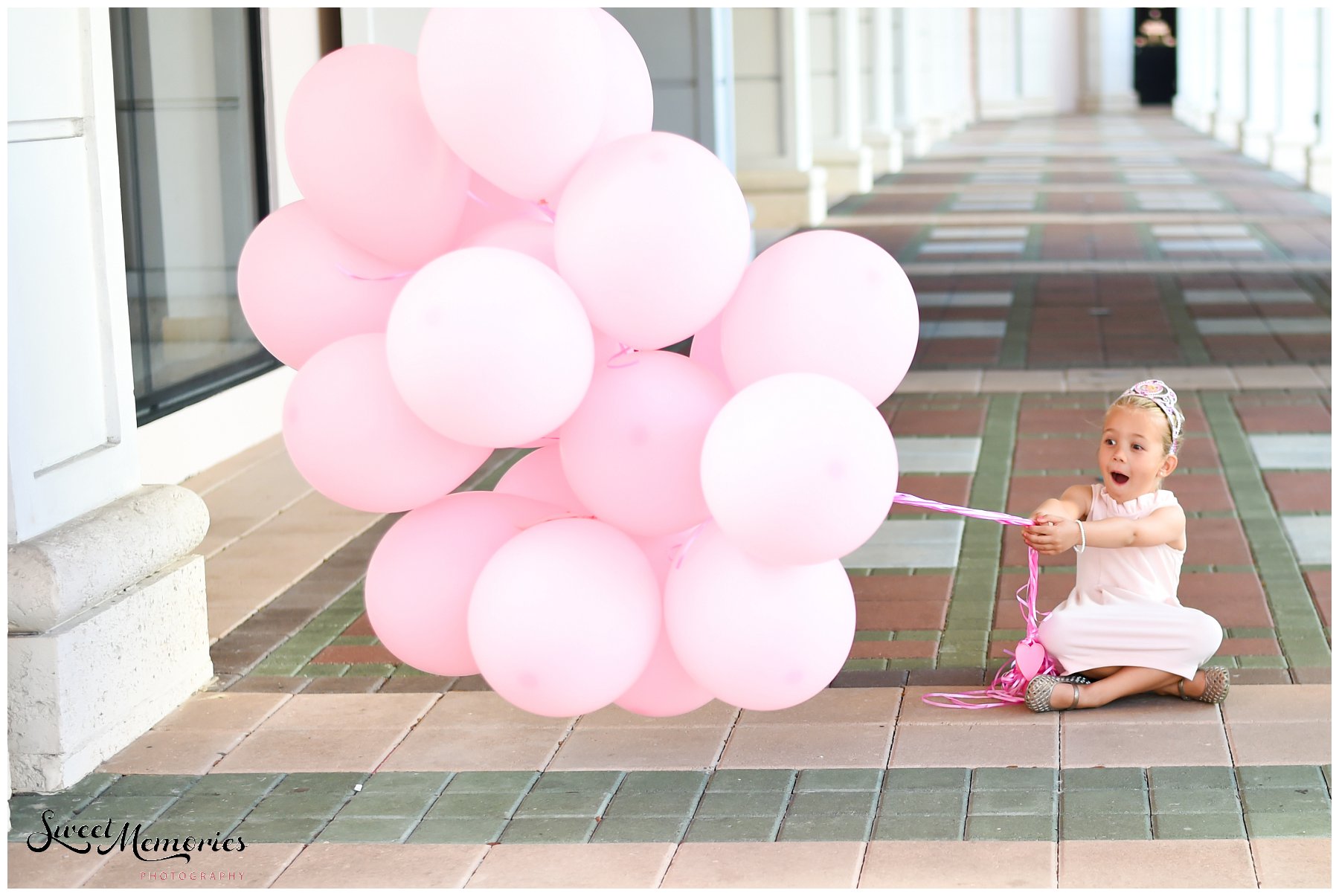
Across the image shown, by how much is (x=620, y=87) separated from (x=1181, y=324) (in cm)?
764

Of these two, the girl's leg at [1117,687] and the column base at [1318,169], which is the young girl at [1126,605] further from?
the column base at [1318,169]

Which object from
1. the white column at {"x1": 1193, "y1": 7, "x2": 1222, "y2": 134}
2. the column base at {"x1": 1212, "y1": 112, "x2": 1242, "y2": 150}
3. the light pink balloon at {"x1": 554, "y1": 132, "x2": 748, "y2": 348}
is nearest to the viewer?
the light pink balloon at {"x1": 554, "y1": 132, "x2": 748, "y2": 348}

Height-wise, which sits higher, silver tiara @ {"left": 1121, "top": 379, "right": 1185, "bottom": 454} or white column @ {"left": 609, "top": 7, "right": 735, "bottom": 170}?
white column @ {"left": 609, "top": 7, "right": 735, "bottom": 170}

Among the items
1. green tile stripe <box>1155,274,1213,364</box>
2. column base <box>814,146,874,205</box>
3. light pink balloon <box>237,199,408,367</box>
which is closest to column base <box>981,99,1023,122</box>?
column base <box>814,146,874,205</box>

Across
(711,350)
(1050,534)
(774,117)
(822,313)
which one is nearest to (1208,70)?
(774,117)

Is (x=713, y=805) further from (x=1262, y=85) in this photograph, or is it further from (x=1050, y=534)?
(x=1262, y=85)

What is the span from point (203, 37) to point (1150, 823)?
17.6 feet

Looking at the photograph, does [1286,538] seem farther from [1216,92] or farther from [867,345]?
[1216,92]

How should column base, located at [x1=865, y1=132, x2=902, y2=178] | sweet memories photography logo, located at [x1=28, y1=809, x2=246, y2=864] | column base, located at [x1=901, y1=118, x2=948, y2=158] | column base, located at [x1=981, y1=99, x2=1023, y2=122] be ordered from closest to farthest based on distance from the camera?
sweet memories photography logo, located at [x1=28, y1=809, x2=246, y2=864]
column base, located at [x1=865, y1=132, x2=902, y2=178]
column base, located at [x1=901, y1=118, x2=948, y2=158]
column base, located at [x1=981, y1=99, x2=1023, y2=122]

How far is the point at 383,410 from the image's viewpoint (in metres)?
2.41

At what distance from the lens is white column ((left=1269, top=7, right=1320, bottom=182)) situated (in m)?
20.1

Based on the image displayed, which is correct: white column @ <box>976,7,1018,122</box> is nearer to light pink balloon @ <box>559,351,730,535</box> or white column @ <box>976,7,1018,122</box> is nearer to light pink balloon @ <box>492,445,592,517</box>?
light pink balloon @ <box>492,445,592,517</box>

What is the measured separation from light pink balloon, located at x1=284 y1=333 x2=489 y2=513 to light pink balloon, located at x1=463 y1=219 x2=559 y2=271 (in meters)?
0.23

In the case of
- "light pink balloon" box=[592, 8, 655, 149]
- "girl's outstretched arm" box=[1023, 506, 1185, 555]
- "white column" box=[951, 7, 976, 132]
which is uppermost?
"white column" box=[951, 7, 976, 132]
